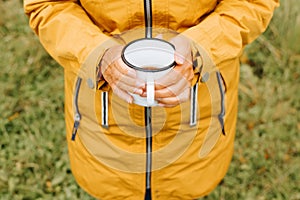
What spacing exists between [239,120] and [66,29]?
1.58m

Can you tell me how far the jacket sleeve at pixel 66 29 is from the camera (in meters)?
1.60

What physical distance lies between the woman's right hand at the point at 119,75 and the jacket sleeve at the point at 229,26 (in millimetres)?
225

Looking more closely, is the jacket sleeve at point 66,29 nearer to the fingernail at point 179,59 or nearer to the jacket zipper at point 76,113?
the jacket zipper at point 76,113

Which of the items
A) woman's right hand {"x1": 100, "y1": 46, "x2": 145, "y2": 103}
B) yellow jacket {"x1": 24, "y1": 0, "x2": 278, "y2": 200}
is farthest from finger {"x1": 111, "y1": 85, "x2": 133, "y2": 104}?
yellow jacket {"x1": 24, "y1": 0, "x2": 278, "y2": 200}

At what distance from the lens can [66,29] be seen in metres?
1.63

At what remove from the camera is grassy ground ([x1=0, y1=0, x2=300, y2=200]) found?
2.71 m

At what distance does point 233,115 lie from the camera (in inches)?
80.3

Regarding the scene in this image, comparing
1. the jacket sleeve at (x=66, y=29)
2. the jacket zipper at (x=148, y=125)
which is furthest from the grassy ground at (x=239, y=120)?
the jacket sleeve at (x=66, y=29)

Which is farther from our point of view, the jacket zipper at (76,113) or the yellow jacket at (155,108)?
the jacket zipper at (76,113)

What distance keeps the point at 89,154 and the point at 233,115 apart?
1.79 ft

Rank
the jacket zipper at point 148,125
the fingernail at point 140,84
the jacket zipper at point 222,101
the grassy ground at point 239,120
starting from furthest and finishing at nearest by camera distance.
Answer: the grassy ground at point 239,120 → the jacket zipper at point 222,101 → the jacket zipper at point 148,125 → the fingernail at point 140,84

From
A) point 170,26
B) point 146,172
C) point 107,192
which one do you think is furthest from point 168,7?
point 107,192

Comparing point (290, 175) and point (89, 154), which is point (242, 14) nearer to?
point (89, 154)

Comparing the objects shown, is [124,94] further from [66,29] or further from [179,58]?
[66,29]
